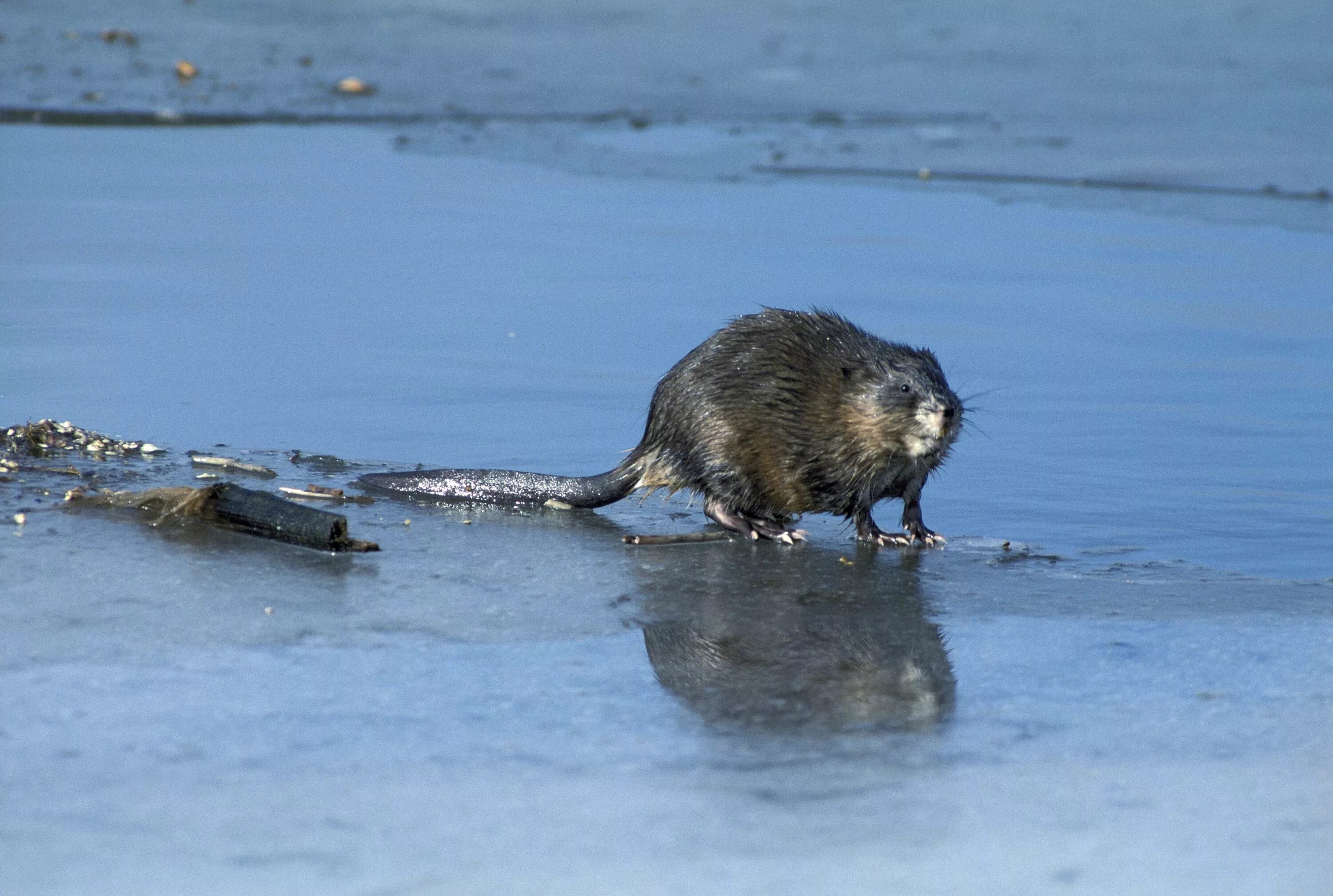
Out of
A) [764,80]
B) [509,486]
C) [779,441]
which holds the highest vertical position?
[764,80]

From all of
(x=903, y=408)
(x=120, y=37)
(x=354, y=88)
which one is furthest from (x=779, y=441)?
(x=120, y=37)

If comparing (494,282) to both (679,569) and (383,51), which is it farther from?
(383,51)

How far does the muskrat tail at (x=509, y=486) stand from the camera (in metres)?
5.38

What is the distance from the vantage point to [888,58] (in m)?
17.6

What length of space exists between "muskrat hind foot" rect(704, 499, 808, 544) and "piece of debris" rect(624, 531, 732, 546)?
63 millimetres

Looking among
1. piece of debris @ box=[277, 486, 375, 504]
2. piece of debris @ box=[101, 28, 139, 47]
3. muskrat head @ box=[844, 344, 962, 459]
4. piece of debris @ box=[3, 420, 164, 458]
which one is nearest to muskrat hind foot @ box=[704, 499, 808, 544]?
muskrat head @ box=[844, 344, 962, 459]

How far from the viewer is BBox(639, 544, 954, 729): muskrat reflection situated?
372 cm

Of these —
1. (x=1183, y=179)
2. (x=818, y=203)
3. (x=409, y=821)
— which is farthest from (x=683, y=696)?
(x=1183, y=179)

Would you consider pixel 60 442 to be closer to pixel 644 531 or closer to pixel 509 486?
pixel 509 486

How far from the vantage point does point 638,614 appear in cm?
434

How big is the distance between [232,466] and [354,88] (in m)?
10.5

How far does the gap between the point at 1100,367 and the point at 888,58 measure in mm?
10974

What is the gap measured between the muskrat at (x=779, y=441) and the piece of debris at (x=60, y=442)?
0.86 m

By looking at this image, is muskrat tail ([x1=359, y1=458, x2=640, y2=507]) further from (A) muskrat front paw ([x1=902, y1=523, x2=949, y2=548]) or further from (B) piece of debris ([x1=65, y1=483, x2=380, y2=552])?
(A) muskrat front paw ([x1=902, y1=523, x2=949, y2=548])
